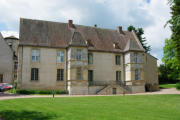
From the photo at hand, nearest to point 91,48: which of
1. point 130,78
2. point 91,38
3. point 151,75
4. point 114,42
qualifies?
point 91,38

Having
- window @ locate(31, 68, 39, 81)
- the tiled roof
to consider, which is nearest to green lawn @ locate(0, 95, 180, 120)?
window @ locate(31, 68, 39, 81)

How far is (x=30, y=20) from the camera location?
3262 centimetres

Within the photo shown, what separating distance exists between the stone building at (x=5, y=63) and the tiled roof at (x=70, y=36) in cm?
870

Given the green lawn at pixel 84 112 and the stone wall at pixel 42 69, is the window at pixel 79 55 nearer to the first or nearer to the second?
the stone wall at pixel 42 69

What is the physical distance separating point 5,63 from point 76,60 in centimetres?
1582

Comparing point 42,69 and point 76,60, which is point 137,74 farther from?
point 42,69

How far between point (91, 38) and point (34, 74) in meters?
11.5

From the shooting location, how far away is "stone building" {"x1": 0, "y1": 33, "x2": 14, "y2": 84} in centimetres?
3691

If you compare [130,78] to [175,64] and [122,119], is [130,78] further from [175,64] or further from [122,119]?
[122,119]

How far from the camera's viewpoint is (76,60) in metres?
29.7

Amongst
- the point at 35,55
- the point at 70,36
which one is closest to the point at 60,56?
the point at 35,55

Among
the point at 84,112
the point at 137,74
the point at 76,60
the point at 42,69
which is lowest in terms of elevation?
the point at 84,112

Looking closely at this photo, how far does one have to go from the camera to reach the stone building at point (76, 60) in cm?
2925

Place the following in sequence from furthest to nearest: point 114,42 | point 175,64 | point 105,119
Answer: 1. point 175,64
2. point 114,42
3. point 105,119
